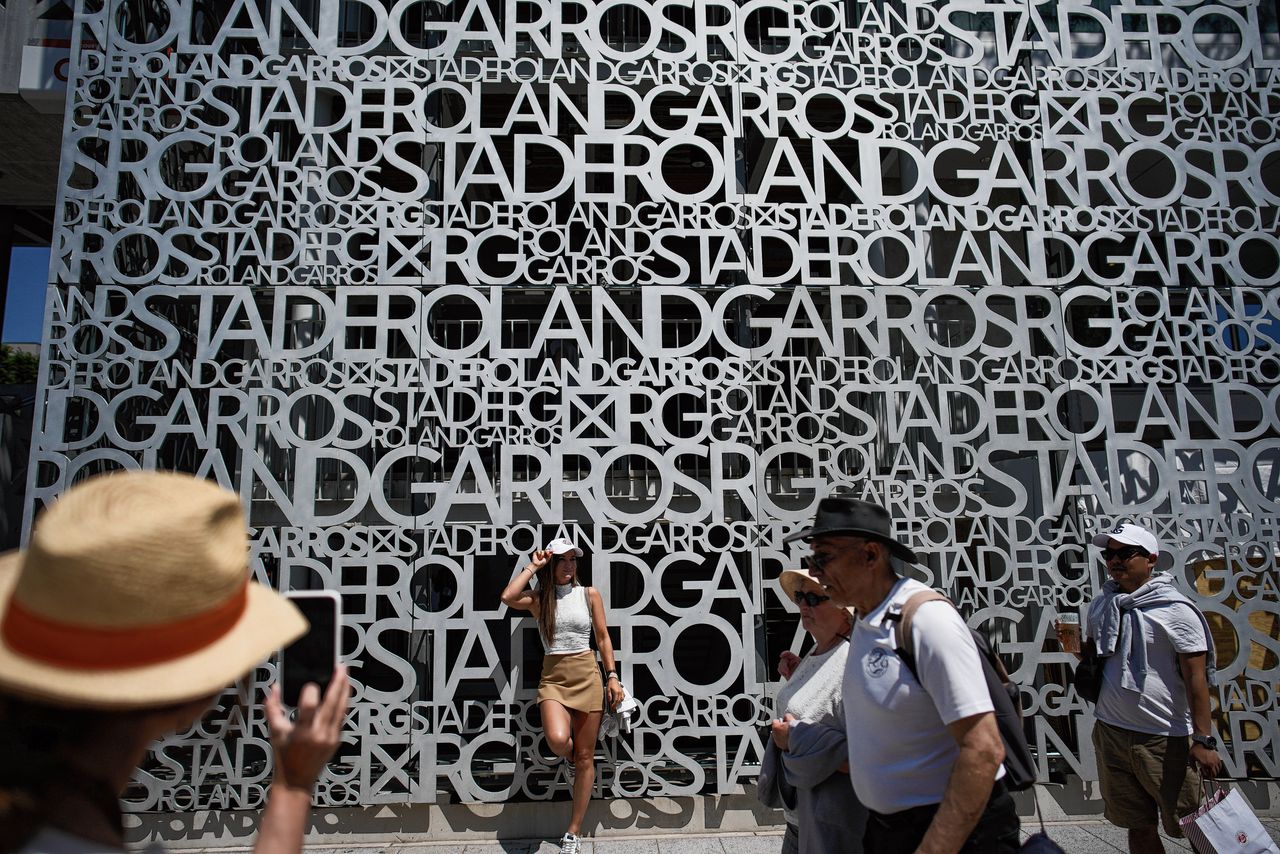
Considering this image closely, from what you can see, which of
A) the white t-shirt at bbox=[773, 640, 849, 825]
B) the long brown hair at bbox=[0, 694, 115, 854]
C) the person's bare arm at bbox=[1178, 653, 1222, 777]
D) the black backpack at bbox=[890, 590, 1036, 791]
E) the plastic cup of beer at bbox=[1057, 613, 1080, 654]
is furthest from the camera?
the plastic cup of beer at bbox=[1057, 613, 1080, 654]

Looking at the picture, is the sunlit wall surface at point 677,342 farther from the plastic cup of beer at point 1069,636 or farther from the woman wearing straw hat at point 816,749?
the woman wearing straw hat at point 816,749

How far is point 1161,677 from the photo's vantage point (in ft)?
14.1

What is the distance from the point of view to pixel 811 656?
3.62 m

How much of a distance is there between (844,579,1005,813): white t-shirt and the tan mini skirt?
10.3 feet

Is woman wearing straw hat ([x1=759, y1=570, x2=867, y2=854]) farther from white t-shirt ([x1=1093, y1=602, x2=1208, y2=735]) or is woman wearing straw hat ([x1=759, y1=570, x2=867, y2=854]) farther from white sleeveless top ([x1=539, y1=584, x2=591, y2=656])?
white sleeveless top ([x1=539, y1=584, x2=591, y2=656])

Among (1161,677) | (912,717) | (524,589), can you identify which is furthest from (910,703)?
(524,589)

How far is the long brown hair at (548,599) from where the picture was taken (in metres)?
5.67

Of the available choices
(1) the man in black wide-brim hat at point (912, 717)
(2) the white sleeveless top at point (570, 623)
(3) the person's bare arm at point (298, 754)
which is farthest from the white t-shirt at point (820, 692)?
(2) the white sleeveless top at point (570, 623)

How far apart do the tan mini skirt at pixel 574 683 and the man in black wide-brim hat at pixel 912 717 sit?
3.04 meters

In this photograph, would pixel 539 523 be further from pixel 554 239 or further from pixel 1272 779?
pixel 1272 779

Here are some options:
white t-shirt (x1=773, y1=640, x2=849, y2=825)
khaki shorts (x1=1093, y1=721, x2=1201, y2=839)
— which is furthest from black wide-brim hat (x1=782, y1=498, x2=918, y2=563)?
khaki shorts (x1=1093, y1=721, x2=1201, y2=839)

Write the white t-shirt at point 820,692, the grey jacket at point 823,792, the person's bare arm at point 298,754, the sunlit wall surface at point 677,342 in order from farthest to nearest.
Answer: the sunlit wall surface at point 677,342 → the white t-shirt at point 820,692 → the grey jacket at point 823,792 → the person's bare arm at point 298,754

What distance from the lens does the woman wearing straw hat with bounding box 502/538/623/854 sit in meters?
5.45

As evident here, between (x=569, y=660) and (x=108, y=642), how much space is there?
4.55 metres
